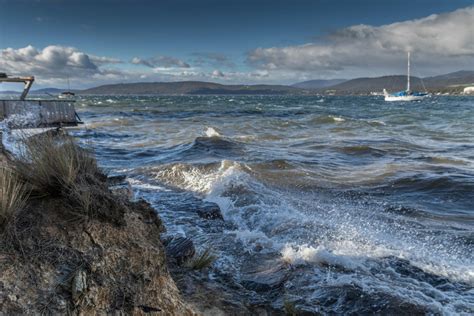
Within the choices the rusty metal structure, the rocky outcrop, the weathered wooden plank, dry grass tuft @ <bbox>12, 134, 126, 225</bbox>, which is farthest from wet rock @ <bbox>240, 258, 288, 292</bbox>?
the weathered wooden plank

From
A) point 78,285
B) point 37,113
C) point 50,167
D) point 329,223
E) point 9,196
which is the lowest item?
point 329,223

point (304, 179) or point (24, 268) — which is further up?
point (24, 268)

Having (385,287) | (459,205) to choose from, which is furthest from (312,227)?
(459,205)

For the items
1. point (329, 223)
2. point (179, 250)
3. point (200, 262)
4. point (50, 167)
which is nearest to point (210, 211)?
point (329, 223)

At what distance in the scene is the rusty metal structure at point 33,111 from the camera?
16.0 meters

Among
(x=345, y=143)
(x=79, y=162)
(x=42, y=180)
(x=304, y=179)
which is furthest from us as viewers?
(x=345, y=143)

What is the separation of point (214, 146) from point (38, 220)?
52.4 ft

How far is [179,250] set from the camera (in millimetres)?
5434

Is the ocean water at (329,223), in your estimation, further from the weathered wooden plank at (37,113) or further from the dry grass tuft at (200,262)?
the weathered wooden plank at (37,113)

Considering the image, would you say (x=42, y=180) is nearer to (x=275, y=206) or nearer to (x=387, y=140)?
(x=275, y=206)

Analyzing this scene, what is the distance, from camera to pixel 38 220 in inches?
134

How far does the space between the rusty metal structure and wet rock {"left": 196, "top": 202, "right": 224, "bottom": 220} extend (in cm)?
869

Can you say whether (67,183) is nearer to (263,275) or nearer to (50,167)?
(50,167)

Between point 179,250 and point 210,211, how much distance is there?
319 centimetres
